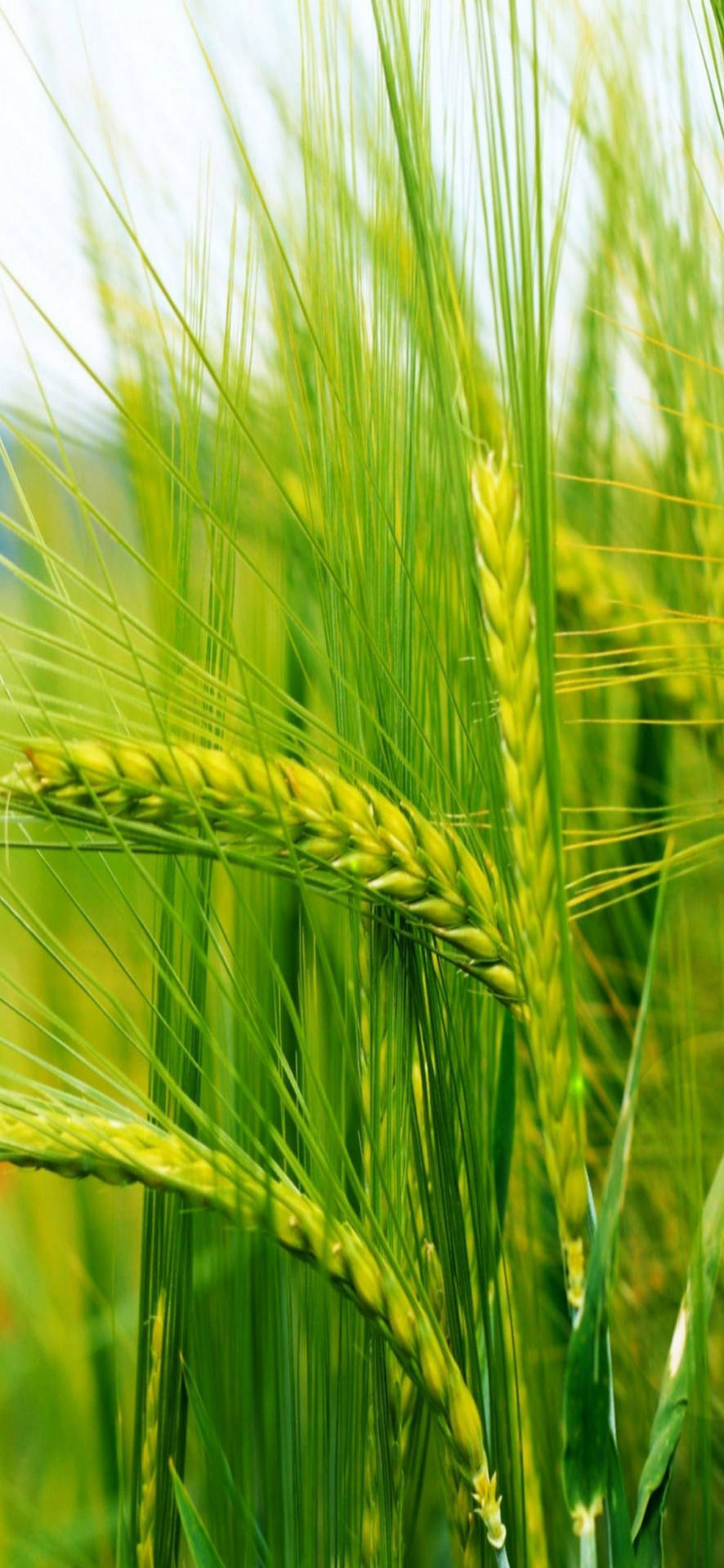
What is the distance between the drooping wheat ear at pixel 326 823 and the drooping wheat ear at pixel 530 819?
22 millimetres

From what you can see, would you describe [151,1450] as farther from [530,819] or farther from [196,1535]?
[530,819]

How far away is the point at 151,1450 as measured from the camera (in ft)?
1.42

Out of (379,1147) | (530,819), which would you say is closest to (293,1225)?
(379,1147)

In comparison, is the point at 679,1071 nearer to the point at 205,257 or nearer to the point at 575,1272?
the point at 575,1272

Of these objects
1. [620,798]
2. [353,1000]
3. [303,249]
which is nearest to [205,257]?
[303,249]

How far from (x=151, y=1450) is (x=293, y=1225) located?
0.51 ft

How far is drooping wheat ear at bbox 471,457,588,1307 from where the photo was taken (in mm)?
317

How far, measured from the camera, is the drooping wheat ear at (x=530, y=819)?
1.04 feet

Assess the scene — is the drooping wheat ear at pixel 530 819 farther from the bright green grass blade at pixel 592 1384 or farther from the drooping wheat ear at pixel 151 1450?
the drooping wheat ear at pixel 151 1450

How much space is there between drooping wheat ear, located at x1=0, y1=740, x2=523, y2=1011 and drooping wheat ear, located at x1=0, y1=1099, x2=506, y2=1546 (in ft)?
0.28

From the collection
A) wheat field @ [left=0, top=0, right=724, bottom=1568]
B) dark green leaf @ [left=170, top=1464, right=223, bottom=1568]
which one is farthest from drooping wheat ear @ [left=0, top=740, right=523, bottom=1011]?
dark green leaf @ [left=170, top=1464, right=223, bottom=1568]

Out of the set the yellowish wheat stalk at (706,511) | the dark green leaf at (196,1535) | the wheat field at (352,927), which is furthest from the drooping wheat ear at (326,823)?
the yellowish wheat stalk at (706,511)

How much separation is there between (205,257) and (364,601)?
18 cm

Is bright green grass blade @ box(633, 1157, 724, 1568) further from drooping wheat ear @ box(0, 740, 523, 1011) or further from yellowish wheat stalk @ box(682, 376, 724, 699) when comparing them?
yellowish wheat stalk @ box(682, 376, 724, 699)
